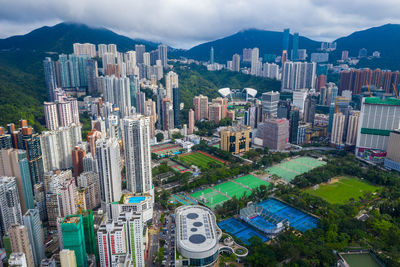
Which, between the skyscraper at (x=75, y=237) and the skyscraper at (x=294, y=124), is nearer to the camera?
the skyscraper at (x=75, y=237)

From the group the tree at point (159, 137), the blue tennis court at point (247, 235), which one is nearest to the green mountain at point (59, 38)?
the tree at point (159, 137)

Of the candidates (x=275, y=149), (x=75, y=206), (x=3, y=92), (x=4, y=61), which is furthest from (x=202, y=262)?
(x=4, y=61)

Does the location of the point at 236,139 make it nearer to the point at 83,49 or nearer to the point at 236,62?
the point at 83,49

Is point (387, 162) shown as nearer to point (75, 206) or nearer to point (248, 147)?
point (248, 147)

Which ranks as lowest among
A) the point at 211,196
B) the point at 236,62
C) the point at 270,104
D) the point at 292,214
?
the point at 292,214

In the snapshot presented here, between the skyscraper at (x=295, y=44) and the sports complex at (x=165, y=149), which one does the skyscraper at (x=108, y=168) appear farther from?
the skyscraper at (x=295, y=44)

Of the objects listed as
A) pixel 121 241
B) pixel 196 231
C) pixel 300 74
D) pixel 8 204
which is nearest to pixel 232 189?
pixel 196 231
